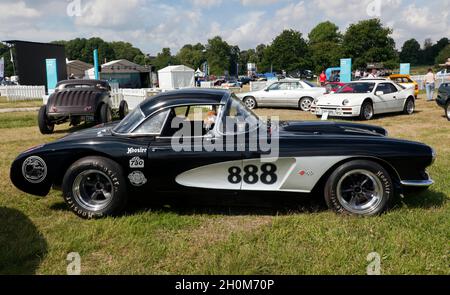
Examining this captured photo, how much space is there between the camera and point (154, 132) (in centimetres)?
426

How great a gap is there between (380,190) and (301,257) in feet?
4.26

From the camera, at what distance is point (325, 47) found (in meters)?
71.9

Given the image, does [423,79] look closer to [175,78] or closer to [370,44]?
[175,78]

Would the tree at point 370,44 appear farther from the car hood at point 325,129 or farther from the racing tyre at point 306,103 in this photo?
the car hood at point 325,129

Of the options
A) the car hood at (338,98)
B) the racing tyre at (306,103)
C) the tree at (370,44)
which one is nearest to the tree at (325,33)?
the tree at (370,44)

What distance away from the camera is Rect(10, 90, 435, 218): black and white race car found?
395 centimetres

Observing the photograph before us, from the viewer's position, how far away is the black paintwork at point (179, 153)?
13.0 ft

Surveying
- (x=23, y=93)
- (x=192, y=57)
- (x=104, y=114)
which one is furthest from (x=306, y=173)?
(x=192, y=57)

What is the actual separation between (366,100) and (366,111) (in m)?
0.35

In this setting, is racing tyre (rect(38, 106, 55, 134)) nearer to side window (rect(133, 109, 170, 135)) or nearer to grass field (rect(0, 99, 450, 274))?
grass field (rect(0, 99, 450, 274))

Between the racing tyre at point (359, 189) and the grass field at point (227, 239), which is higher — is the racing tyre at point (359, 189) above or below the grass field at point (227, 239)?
above

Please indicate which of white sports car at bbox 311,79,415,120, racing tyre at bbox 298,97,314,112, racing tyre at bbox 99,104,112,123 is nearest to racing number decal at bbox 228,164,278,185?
racing tyre at bbox 99,104,112,123

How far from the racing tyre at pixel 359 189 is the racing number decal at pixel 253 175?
598 millimetres
